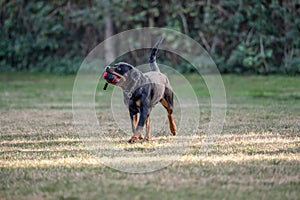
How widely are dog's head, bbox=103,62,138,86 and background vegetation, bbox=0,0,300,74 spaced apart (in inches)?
432

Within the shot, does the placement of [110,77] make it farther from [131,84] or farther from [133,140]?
[133,140]

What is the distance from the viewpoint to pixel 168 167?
5.25m

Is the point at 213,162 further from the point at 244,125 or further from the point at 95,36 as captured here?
the point at 95,36

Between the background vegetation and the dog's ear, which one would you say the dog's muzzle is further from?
the background vegetation

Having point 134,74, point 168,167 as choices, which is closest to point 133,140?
point 134,74

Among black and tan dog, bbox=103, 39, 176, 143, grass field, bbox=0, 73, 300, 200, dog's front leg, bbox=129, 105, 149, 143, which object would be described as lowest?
grass field, bbox=0, 73, 300, 200

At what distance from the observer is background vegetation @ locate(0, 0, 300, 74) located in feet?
58.1

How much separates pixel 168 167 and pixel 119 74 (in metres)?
1.54

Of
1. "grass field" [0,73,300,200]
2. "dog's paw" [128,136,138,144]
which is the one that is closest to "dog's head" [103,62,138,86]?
"dog's paw" [128,136,138,144]

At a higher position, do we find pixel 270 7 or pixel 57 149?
pixel 270 7

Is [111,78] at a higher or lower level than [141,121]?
higher

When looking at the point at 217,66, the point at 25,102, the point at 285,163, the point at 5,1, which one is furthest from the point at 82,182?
the point at 5,1

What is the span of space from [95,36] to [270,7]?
6.07 meters

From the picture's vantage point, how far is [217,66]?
1814 cm
